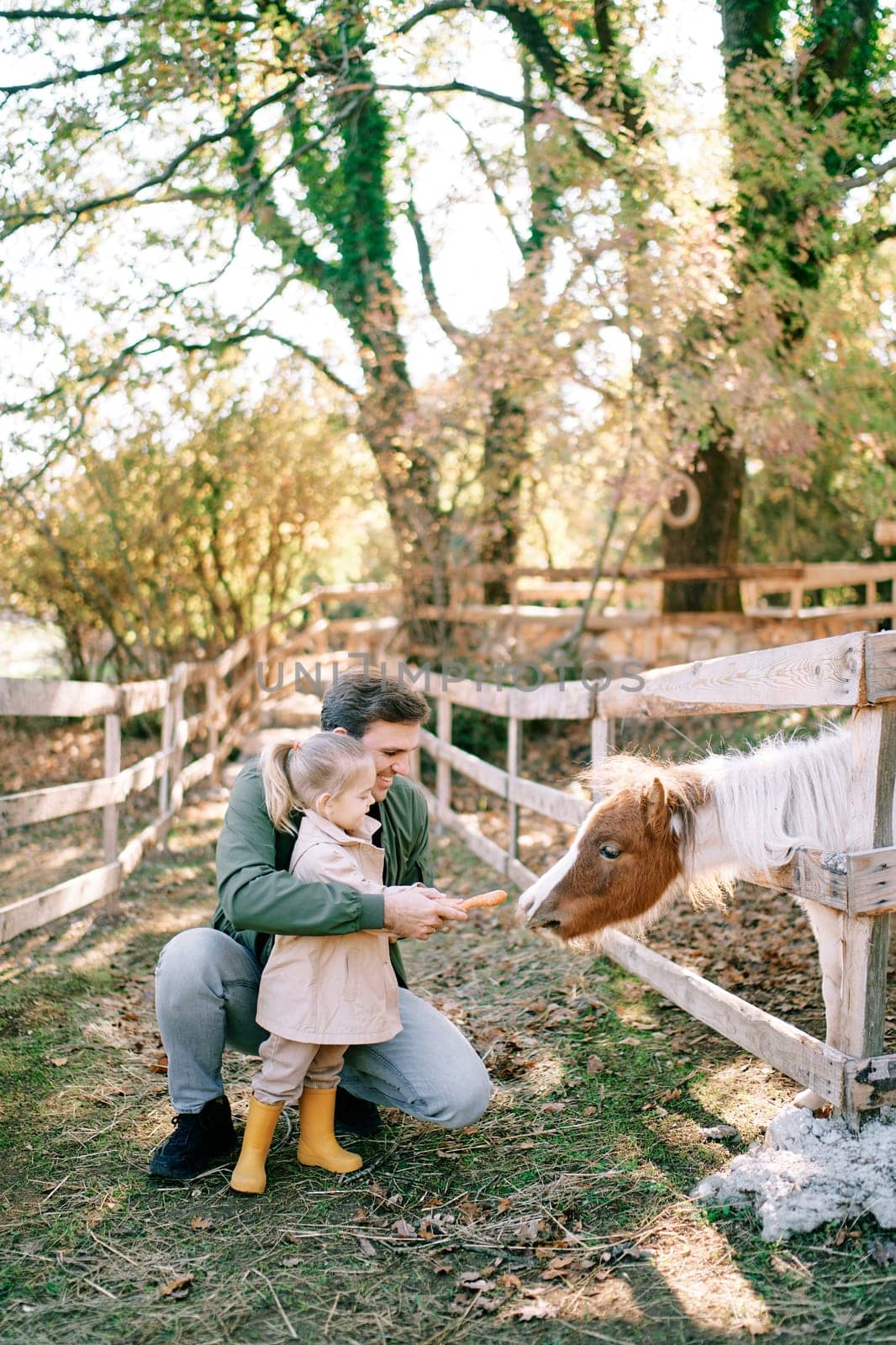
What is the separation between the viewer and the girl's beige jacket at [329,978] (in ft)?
8.66

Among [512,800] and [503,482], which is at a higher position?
[503,482]

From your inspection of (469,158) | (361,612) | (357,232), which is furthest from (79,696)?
(361,612)

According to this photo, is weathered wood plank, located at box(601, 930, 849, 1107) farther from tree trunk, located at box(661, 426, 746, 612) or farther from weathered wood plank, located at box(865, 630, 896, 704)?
tree trunk, located at box(661, 426, 746, 612)

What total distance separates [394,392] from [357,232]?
1529mm

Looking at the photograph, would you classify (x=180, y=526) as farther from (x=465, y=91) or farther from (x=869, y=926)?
(x=869, y=926)

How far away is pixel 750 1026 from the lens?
3002 millimetres

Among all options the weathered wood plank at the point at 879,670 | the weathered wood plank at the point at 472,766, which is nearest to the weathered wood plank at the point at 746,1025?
the weathered wood plank at the point at 879,670

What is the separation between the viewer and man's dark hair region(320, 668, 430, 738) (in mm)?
2965

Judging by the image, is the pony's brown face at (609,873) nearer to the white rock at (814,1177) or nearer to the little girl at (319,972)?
the little girl at (319,972)

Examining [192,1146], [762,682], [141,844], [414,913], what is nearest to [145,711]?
[141,844]

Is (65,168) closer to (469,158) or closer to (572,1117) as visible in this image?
(469,158)

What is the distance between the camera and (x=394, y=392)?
32.7 ft

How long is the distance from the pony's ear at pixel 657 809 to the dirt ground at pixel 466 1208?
0.87 metres

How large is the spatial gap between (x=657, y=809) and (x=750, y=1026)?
2.16ft
